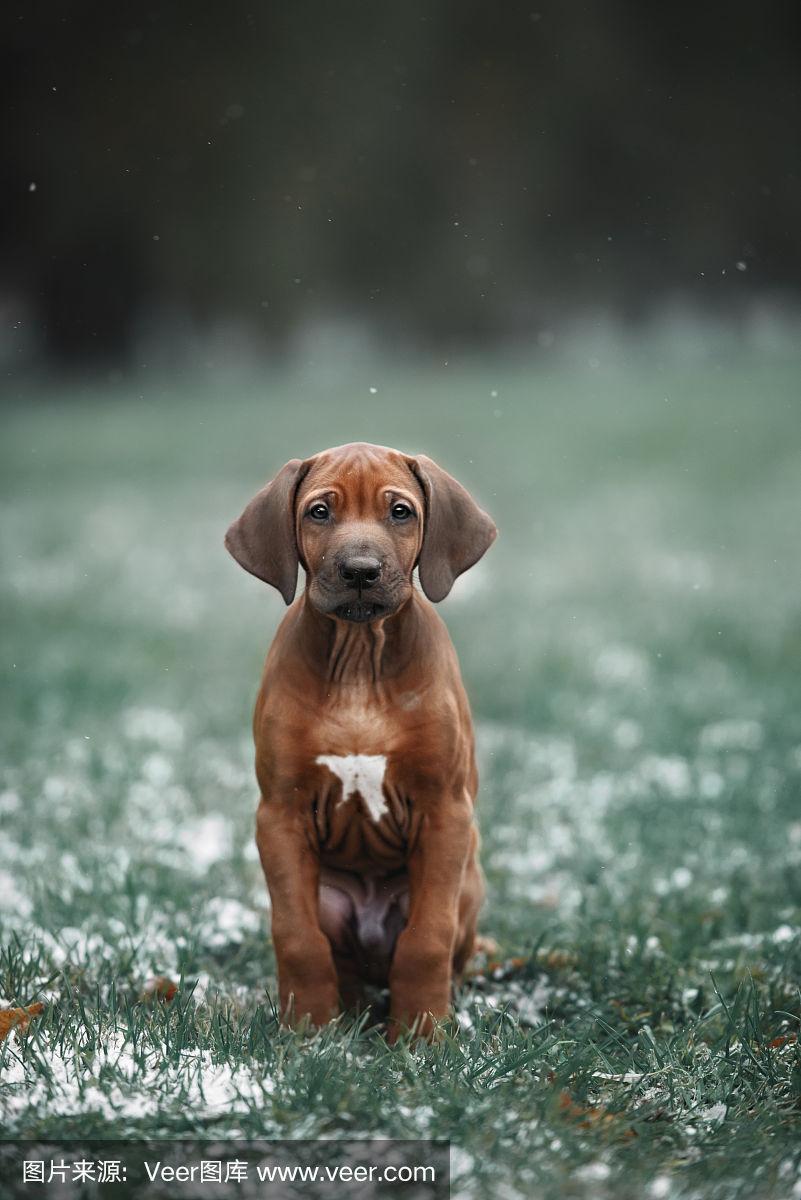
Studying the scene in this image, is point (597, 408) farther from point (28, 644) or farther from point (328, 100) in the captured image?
point (28, 644)

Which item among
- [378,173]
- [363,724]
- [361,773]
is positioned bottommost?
[361,773]

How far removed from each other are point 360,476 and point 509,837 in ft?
9.65

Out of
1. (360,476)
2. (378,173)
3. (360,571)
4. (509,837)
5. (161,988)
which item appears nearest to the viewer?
(360,571)

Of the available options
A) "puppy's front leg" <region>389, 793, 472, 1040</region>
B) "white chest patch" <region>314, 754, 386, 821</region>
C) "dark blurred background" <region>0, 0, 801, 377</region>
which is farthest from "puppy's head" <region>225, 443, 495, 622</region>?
"dark blurred background" <region>0, 0, 801, 377</region>

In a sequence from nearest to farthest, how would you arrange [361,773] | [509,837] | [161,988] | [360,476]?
[360,476] → [361,773] → [161,988] → [509,837]

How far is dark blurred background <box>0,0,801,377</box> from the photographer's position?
929 inches

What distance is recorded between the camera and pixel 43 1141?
2973mm

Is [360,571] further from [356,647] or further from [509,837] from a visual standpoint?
[509,837]

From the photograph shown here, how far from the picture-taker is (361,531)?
3.41m

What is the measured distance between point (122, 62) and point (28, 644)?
64.4ft

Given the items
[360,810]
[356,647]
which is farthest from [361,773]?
[356,647]

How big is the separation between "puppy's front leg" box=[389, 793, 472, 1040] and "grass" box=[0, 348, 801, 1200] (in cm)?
18

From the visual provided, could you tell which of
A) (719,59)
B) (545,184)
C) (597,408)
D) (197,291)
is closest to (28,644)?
(597,408)

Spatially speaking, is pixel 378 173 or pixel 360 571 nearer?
pixel 360 571
